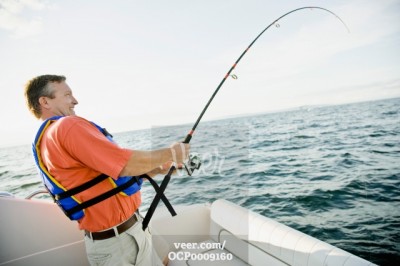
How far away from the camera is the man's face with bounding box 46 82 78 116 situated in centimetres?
173

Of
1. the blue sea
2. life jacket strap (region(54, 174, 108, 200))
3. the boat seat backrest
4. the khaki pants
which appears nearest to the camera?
life jacket strap (region(54, 174, 108, 200))

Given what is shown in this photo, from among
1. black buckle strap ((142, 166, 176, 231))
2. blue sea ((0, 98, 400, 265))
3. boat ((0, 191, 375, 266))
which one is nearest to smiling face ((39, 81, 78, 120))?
black buckle strap ((142, 166, 176, 231))

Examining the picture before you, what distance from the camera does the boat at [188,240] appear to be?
224 cm

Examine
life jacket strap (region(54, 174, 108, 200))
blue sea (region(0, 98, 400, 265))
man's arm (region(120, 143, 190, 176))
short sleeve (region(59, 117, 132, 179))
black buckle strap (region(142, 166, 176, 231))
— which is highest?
short sleeve (region(59, 117, 132, 179))

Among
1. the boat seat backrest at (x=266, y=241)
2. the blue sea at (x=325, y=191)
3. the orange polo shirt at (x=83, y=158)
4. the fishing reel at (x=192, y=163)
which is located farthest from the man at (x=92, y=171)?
the blue sea at (x=325, y=191)

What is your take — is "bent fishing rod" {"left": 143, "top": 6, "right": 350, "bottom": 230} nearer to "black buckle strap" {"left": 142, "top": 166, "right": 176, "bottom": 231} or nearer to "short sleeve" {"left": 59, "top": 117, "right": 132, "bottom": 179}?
"black buckle strap" {"left": 142, "top": 166, "right": 176, "bottom": 231}

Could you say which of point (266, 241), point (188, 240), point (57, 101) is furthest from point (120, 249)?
point (188, 240)

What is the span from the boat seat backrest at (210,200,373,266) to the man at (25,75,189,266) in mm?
1317

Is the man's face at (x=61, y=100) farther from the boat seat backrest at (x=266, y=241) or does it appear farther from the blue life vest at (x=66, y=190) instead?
the boat seat backrest at (x=266, y=241)

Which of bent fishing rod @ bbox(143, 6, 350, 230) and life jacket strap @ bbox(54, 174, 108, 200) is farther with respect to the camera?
bent fishing rod @ bbox(143, 6, 350, 230)

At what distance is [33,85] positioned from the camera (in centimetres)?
171

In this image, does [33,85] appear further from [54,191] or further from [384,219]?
[384,219]

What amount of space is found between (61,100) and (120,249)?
1131mm

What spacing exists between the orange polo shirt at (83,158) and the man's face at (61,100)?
0.35m
